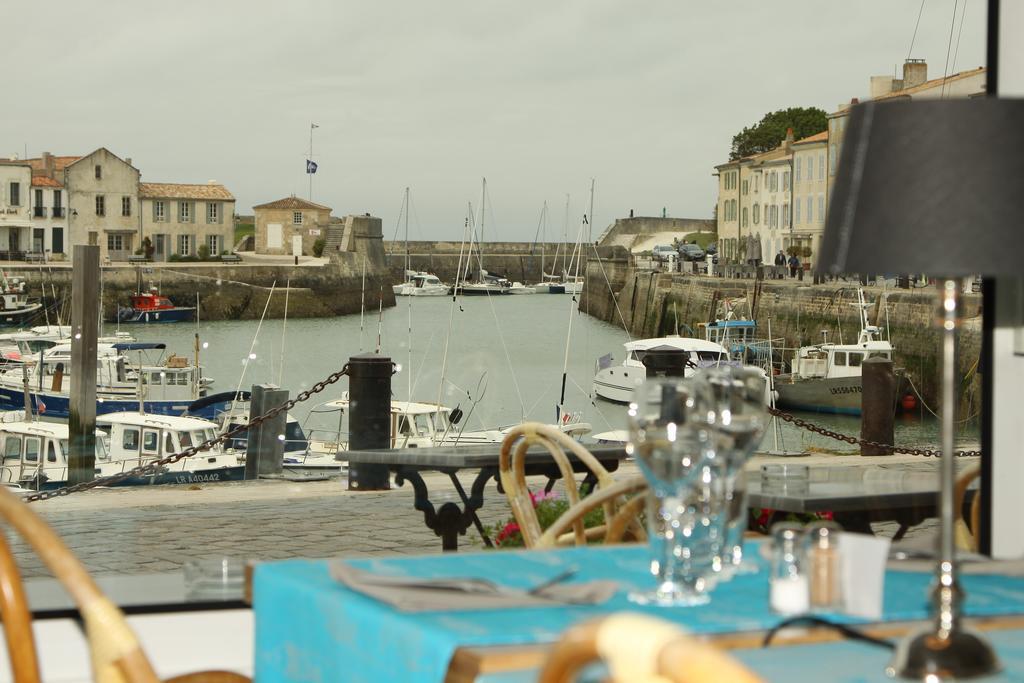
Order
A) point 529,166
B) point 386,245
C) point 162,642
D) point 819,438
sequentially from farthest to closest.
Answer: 1. point 819,438
2. point 386,245
3. point 529,166
4. point 162,642

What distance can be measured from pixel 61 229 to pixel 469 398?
4283 millimetres

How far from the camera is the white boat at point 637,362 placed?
698 cm

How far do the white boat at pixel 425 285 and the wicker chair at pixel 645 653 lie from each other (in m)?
8.14

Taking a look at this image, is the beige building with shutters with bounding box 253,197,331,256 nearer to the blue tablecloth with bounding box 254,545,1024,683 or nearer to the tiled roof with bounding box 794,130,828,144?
the tiled roof with bounding box 794,130,828,144

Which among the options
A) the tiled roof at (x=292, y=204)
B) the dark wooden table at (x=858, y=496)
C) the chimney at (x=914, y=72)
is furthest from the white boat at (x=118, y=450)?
the chimney at (x=914, y=72)

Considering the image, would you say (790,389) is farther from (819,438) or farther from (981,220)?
(981,220)

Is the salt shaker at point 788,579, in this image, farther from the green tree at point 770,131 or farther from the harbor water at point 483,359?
the harbor water at point 483,359

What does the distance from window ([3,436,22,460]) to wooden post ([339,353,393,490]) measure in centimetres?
167

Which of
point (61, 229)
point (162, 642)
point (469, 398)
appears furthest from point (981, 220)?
point (469, 398)

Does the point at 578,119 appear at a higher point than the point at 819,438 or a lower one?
higher

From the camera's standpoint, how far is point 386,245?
315 inches

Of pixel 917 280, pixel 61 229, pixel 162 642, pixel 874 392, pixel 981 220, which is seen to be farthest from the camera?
pixel 917 280

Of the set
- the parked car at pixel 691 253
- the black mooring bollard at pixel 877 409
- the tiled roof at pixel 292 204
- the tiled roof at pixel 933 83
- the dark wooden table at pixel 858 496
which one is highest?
the tiled roof at pixel 933 83

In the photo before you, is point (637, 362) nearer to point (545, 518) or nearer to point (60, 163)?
point (60, 163)
